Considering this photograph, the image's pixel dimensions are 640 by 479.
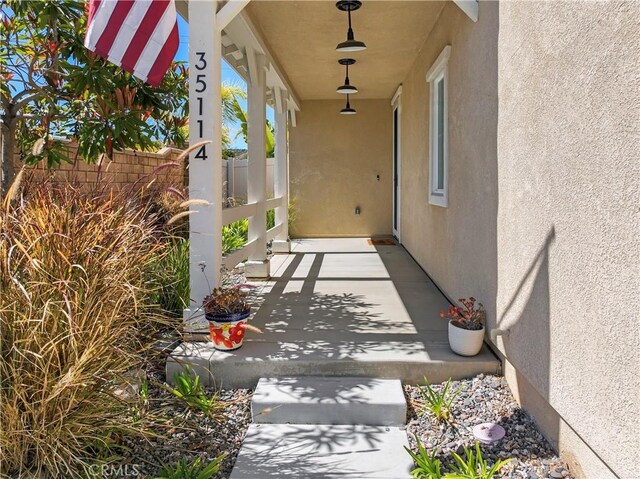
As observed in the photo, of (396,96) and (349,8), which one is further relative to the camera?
(396,96)

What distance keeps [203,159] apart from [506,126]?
230cm

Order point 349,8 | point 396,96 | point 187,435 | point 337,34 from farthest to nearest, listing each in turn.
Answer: point 396,96 < point 337,34 < point 349,8 < point 187,435

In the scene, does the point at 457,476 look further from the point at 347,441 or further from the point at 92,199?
the point at 92,199

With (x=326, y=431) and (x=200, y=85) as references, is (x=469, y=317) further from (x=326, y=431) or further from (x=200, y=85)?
(x=200, y=85)

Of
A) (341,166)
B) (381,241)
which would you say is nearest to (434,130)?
(381,241)

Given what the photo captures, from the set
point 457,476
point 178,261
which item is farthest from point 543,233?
point 178,261

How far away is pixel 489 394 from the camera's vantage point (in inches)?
128

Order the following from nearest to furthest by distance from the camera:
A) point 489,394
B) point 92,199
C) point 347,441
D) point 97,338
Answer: point 97,338 < point 92,199 < point 347,441 < point 489,394

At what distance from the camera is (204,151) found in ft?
13.1

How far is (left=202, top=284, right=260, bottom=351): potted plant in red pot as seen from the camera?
3629 millimetres

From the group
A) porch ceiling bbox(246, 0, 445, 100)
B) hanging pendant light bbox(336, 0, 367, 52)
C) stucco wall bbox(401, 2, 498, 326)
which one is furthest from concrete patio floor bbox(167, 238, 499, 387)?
porch ceiling bbox(246, 0, 445, 100)

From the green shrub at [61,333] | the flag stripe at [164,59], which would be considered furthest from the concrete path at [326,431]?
the flag stripe at [164,59]

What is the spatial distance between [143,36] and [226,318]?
206 centimetres

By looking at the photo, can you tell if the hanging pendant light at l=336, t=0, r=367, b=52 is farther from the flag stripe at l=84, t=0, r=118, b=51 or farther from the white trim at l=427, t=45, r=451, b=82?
the flag stripe at l=84, t=0, r=118, b=51
